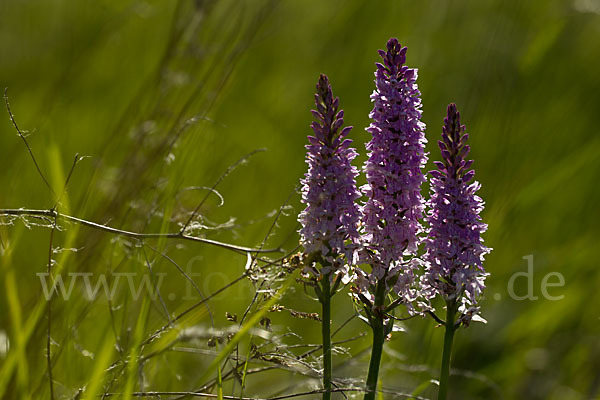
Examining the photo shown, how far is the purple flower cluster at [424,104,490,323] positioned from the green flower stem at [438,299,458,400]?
0.11 feet

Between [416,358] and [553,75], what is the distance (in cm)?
247

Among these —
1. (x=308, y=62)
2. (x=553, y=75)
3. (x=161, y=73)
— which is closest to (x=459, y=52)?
(x=553, y=75)

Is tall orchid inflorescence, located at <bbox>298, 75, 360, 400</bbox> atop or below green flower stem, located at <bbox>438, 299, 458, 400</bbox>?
atop

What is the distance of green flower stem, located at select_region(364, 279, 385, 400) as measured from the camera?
1491mm

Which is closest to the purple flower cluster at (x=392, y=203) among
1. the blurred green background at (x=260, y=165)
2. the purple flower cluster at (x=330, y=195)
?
the purple flower cluster at (x=330, y=195)

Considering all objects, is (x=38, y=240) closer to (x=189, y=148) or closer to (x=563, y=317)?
(x=189, y=148)

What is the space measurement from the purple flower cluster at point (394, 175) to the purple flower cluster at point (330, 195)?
0.05m

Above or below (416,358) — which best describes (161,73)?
above

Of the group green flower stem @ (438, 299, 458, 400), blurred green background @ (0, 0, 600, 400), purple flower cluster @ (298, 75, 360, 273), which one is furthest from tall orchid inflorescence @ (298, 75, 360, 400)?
green flower stem @ (438, 299, 458, 400)

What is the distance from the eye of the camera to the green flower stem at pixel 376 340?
1.49m

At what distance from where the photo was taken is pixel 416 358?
6.99 feet

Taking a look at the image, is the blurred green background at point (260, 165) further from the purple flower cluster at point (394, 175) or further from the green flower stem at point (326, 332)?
the purple flower cluster at point (394, 175)

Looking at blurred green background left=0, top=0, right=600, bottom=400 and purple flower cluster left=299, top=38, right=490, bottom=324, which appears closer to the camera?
purple flower cluster left=299, top=38, right=490, bottom=324

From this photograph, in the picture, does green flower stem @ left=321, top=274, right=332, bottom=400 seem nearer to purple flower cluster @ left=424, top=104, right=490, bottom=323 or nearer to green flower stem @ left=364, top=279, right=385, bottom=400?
green flower stem @ left=364, top=279, right=385, bottom=400
